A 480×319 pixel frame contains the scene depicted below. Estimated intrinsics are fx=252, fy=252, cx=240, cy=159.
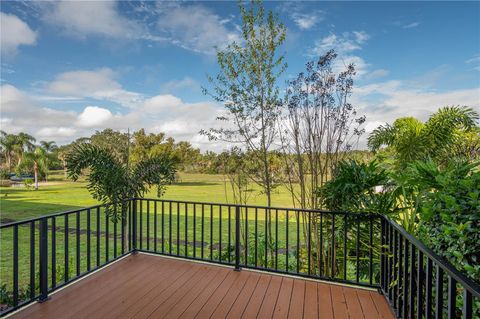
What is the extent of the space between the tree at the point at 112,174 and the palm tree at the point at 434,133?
3956 mm

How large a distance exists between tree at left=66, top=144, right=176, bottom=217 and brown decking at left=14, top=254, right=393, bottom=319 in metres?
1.04

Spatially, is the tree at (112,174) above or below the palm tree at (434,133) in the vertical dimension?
below

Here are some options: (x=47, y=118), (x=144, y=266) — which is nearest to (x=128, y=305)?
(x=144, y=266)

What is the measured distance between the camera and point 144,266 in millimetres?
3201

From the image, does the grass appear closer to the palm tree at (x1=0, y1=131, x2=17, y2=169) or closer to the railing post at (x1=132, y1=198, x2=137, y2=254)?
the railing post at (x1=132, y1=198, x2=137, y2=254)

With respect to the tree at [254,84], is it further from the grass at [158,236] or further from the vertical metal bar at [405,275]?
the vertical metal bar at [405,275]

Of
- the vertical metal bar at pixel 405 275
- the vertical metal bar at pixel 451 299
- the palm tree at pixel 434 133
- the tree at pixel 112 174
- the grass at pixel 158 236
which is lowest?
the grass at pixel 158 236

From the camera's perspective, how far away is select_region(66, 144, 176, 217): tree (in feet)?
11.5

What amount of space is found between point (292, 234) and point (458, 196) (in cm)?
669

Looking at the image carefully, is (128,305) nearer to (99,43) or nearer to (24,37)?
(99,43)

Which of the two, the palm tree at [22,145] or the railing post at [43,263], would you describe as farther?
the palm tree at [22,145]

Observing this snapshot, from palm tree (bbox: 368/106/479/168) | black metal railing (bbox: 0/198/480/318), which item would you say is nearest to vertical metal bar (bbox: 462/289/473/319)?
black metal railing (bbox: 0/198/480/318)

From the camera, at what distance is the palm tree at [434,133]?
14.1 feet

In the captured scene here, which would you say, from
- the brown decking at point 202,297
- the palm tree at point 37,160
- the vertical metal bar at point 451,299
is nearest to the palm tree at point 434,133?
the brown decking at point 202,297
